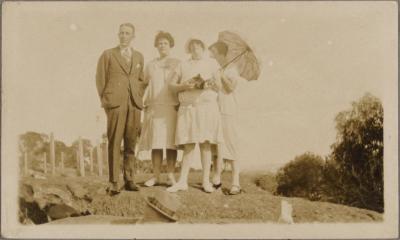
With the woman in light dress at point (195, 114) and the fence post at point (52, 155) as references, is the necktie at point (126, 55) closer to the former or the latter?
the woman in light dress at point (195, 114)

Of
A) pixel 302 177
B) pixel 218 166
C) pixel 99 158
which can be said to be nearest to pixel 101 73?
pixel 99 158

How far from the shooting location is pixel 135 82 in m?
7.07

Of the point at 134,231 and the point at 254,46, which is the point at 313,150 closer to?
the point at 254,46

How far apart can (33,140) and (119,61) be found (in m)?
1.33

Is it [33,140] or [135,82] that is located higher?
[135,82]

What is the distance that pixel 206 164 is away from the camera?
22.9 feet

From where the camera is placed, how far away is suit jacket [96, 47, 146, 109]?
277 inches

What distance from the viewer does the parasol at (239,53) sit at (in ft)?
23.4

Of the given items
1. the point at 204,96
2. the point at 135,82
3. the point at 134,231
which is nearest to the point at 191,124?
the point at 204,96

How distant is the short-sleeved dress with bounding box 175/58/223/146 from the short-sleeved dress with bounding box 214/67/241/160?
0.25 feet

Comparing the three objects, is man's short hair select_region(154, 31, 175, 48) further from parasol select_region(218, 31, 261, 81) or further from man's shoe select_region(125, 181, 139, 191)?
man's shoe select_region(125, 181, 139, 191)

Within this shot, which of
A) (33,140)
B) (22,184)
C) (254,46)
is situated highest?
(254,46)

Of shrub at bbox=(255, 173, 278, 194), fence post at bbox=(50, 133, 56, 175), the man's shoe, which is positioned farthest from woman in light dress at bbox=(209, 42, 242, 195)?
fence post at bbox=(50, 133, 56, 175)

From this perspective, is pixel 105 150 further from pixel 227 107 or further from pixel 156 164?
pixel 227 107
